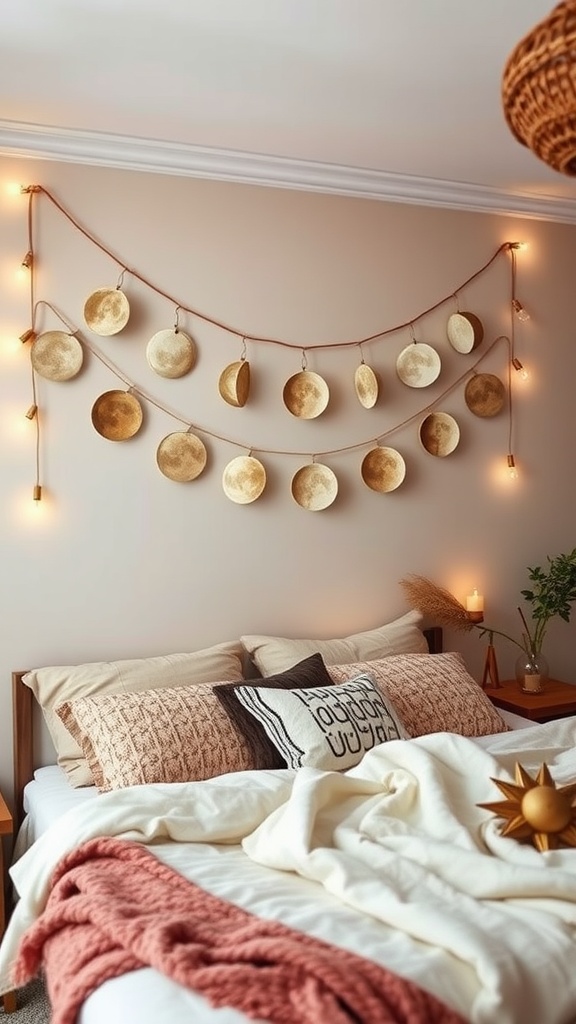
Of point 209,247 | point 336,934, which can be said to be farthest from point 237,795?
point 209,247

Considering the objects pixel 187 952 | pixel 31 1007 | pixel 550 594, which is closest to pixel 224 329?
pixel 550 594

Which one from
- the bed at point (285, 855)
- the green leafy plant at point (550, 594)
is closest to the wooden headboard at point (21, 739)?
the bed at point (285, 855)

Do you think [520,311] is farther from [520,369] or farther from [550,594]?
[550,594]

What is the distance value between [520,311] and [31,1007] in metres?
3.12

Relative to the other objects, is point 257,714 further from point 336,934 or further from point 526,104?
point 526,104

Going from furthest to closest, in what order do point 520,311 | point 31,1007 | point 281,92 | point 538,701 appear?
point 520,311 < point 538,701 < point 281,92 < point 31,1007

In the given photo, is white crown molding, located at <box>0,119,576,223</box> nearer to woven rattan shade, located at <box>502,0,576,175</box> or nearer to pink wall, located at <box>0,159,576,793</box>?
pink wall, located at <box>0,159,576,793</box>

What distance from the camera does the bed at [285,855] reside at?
1.64 metres

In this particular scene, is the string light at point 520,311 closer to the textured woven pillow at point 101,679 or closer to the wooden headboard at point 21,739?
the textured woven pillow at point 101,679

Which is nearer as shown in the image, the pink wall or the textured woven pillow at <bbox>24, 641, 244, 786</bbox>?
the textured woven pillow at <bbox>24, 641, 244, 786</bbox>

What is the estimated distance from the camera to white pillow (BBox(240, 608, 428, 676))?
Result: 3453 mm

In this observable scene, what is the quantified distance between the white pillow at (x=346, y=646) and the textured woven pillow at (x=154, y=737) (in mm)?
452

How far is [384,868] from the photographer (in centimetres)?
199

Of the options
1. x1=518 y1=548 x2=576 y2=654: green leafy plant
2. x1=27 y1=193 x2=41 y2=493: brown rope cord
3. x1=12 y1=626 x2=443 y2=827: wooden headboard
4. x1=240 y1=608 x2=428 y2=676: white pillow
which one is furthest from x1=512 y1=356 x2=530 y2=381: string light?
x1=12 y1=626 x2=443 y2=827: wooden headboard
